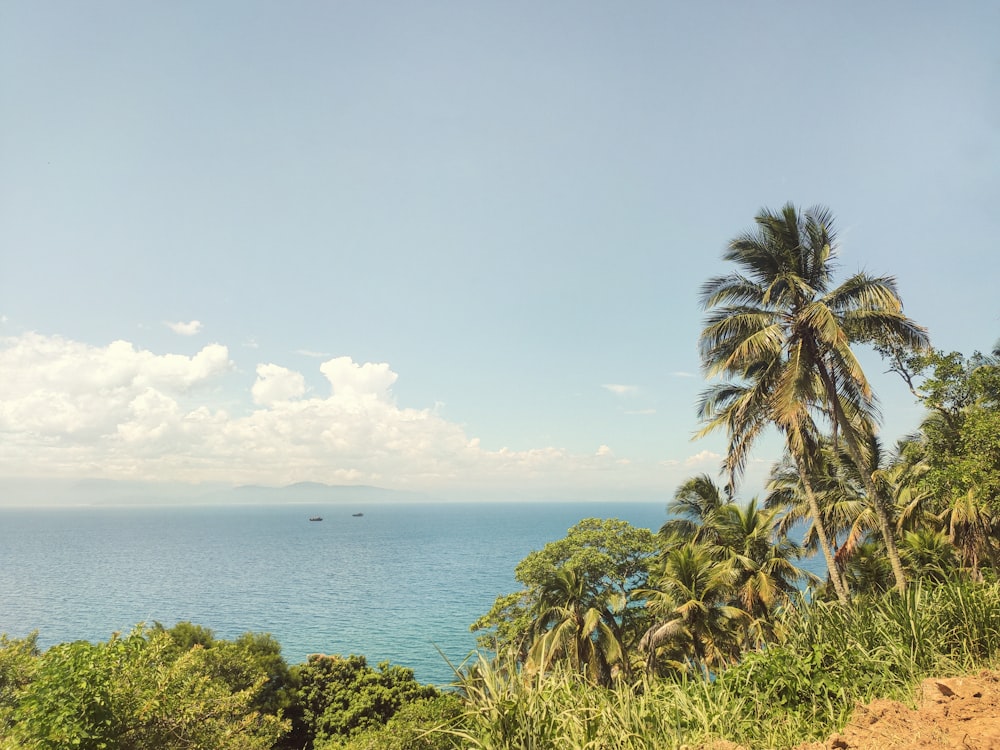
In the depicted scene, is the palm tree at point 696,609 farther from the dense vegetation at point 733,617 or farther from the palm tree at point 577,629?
the palm tree at point 577,629

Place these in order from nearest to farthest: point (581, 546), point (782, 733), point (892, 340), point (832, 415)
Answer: point (782, 733) → point (892, 340) → point (832, 415) → point (581, 546)

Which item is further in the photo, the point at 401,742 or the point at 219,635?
the point at 219,635

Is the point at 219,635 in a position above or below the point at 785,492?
below

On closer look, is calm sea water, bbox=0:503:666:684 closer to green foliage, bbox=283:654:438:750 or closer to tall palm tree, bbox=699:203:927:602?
green foliage, bbox=283:654:438:750

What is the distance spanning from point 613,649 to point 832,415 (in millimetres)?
11516

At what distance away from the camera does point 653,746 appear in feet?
16.3

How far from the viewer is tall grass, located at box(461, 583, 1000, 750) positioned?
507cm

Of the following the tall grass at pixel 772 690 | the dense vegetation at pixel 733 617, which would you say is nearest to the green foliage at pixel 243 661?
the dense vegetation at pixel 733 617

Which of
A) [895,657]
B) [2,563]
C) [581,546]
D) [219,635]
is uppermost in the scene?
[895,657]

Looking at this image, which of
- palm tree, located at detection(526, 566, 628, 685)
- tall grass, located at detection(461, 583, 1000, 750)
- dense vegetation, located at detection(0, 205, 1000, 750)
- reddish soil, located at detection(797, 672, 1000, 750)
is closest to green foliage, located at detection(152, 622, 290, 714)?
dense vegetation, located at detection(0, 205, 1000, 750)

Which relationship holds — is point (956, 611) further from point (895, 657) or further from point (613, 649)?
point (613, 649)

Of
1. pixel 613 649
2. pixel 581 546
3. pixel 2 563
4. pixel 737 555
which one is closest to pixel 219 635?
pixel 581 546

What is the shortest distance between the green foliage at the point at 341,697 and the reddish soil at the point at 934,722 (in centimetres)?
2304

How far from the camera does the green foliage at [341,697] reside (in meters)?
23.3
